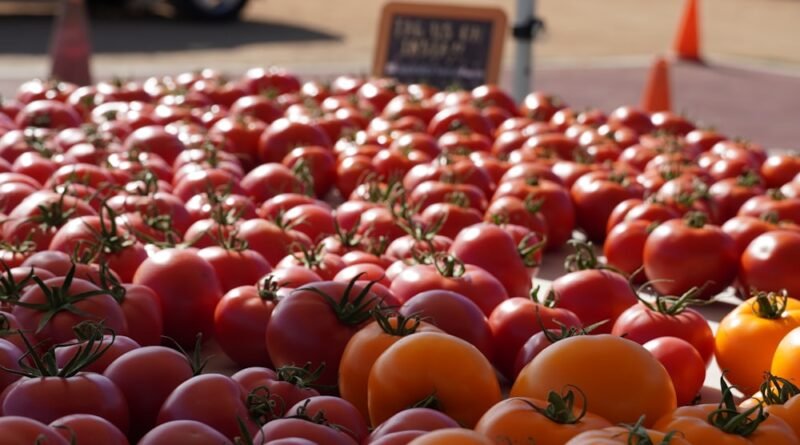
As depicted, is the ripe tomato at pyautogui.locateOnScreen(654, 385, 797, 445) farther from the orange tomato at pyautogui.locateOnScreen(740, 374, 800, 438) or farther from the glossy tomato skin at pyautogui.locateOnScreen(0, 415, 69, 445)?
the glossy tomato skin at pyautogui.locateOnScreen(0, 415, 69, 445)

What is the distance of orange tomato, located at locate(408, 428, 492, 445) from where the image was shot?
5.64 ft

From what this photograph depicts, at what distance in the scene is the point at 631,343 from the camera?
2137 millimetres

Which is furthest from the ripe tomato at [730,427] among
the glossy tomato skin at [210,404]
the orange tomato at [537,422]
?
the glossy tomato skin at [210,404]

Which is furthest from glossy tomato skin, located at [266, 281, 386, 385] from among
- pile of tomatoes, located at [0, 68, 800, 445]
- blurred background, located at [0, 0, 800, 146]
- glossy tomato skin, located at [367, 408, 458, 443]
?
blurred background, located at [0, 0, 800, 146]

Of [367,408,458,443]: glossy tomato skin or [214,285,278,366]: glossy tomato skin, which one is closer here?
[367,408,458,443]: glossy tomato skin

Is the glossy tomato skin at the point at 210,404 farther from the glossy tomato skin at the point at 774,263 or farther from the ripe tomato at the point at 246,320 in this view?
the glossy tomato skin at the point at 774,263

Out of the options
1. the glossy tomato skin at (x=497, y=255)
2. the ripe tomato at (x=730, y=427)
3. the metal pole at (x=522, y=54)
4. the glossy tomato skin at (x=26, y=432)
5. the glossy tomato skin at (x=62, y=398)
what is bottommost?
the metal pole at (x=522, y=54)

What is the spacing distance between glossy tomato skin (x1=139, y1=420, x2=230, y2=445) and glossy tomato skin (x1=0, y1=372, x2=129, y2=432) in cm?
18

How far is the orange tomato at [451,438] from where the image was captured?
67.7 inches

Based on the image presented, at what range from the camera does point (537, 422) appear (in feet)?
6.12

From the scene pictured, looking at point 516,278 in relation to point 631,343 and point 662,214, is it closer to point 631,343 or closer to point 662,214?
point 662,214

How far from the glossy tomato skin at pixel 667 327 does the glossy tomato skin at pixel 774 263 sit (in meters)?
0.57

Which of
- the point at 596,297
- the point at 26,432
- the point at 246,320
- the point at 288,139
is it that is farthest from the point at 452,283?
the point at 288,139

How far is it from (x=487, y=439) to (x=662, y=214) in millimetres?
1939
